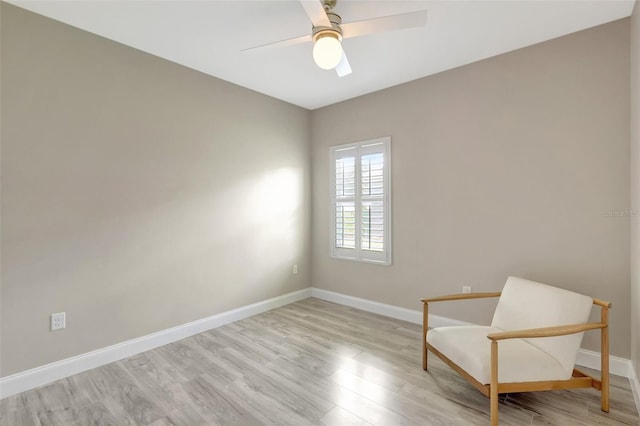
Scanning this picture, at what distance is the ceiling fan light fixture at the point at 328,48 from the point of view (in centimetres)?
192

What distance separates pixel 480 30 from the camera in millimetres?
2479

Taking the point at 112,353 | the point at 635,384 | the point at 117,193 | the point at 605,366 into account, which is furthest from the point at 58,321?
the point at 635,384

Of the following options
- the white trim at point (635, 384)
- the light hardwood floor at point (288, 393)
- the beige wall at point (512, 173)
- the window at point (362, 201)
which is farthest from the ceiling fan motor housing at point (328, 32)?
the white trim at point (635, 384)

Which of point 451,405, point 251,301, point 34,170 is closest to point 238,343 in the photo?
point 251,301

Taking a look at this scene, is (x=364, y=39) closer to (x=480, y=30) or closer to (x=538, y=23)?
(x=480, y=30)

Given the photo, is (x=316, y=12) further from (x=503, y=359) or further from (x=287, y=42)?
(x=503, y=359)

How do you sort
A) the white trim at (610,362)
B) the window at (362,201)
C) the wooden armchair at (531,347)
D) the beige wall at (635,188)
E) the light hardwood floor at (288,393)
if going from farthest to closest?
the window at (362,201) → the white trim at (610,362) → the beige wall at (635,188) → the light hardwood floor at (288,393) → the wooden armchair at (531,347)

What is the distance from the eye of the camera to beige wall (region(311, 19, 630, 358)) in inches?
94.3

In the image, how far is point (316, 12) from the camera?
5.91 feet

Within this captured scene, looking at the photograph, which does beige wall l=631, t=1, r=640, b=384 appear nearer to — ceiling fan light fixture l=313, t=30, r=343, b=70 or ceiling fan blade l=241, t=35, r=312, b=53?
ceiling fan light fixture l=313, t=30, r=343, b=70

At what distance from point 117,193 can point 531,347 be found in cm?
349

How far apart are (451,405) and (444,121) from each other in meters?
2.64

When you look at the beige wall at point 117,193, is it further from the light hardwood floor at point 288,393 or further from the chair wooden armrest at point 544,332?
the chair wooden armrest at point 544,332

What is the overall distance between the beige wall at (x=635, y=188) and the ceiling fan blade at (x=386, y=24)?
152 centimetres
